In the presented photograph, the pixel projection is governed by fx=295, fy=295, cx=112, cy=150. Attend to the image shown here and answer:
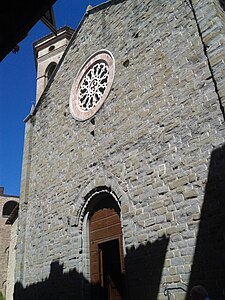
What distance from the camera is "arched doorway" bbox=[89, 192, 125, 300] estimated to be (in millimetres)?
6508

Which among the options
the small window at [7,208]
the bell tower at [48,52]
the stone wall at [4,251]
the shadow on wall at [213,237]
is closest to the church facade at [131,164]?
the shadow on wall at [213,237]

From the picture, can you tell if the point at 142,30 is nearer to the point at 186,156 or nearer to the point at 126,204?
the point at 186,156

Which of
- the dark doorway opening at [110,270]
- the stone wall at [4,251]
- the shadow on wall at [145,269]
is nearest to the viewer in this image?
the shadow on wall at [145,269]

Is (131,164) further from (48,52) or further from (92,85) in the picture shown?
(48,52)

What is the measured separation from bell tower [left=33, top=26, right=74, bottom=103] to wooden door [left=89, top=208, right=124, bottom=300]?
8414 millimetres

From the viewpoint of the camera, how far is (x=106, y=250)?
6.98 metres

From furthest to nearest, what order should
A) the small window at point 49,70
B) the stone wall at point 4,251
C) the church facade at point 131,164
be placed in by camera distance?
1. the stone wall at point 4,251
2. the small window at point 49,70
3. the church facade at point 131,164

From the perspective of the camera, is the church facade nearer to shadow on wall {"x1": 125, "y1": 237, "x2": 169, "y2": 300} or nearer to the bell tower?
shadow on wall {"x1": 125, "y1": 237, "x2": 169, "y2": 300}

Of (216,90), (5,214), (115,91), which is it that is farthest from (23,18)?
(5,214)

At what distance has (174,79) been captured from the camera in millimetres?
6086

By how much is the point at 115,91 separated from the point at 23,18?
5.59 m

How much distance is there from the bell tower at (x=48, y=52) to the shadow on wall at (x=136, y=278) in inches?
352

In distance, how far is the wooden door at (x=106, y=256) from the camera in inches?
256

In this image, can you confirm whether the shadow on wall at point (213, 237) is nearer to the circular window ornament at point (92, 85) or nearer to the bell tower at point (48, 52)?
the circular window ornament at point (92, 85)
